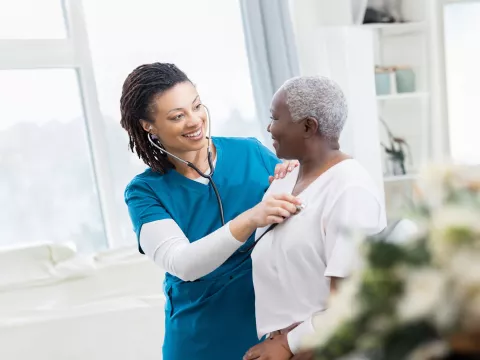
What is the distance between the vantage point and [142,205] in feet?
5.24

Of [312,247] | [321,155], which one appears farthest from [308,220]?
[321,155]

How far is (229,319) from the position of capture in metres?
1.67

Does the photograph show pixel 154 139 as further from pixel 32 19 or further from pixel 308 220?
pixel 32 19

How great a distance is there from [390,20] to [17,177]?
2.21m

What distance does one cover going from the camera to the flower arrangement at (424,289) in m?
0.44

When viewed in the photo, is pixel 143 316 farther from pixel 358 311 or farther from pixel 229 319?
pixel 358 311

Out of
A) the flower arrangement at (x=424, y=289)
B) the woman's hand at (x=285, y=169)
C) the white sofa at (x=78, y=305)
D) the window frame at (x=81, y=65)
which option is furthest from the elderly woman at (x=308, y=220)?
the window frame at (x=81, y=65)

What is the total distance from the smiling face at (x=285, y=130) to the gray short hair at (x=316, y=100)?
13mm

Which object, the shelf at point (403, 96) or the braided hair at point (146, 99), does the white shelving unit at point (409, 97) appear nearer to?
the shelf at point (403, 96)

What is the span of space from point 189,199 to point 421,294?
4.14ft

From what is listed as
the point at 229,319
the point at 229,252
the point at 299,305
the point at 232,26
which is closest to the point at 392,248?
the point at 299,305

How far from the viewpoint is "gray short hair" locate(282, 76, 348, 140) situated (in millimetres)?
1252

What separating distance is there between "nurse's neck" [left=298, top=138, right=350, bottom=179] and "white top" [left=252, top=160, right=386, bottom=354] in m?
0.03

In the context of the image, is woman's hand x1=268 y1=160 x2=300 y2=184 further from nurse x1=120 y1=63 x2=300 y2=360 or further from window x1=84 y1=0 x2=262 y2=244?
window x1=84 y1=0 x2=262 y2=244
